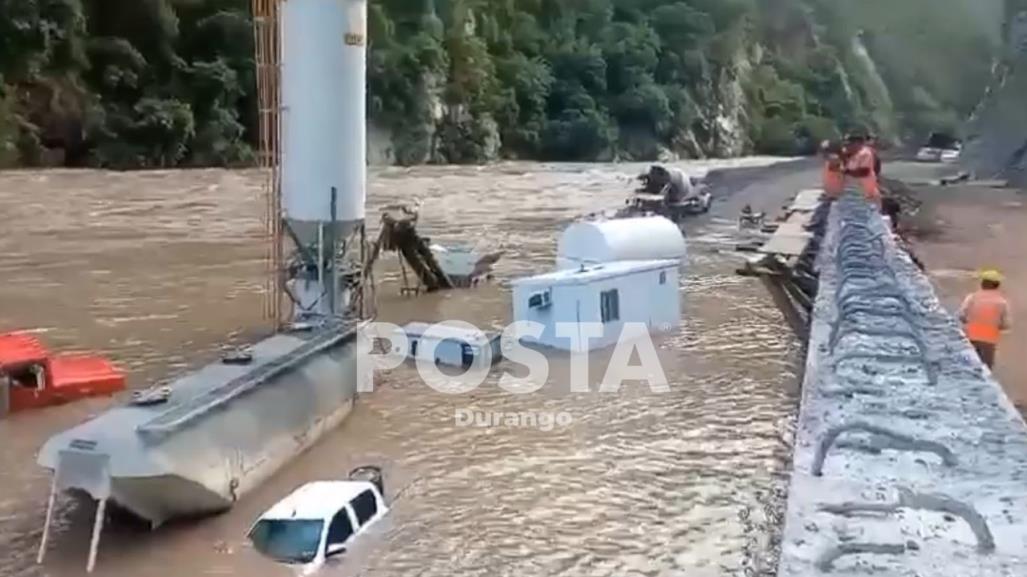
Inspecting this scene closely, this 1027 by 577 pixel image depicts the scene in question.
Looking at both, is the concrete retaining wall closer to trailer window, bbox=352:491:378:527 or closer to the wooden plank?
trailer window, bbox=352:491:378:527

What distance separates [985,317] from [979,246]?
22145 mm

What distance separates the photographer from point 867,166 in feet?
110

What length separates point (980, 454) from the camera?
743cm

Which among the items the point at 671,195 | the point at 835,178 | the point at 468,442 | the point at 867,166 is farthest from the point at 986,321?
the point at 671,195

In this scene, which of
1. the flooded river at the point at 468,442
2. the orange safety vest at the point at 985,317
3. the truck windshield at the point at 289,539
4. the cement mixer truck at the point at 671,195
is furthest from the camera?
the cement mixer truck at the point at 671,195

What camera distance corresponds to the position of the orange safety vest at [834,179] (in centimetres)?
3466

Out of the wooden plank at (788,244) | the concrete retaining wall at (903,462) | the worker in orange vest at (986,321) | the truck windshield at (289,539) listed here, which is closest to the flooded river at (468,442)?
the truck windshield at (289,539)

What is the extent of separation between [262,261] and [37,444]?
15254 millimetres

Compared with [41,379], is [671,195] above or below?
above

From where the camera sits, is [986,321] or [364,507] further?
[986,321]

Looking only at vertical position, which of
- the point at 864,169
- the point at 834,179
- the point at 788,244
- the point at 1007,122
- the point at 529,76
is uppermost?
the point at 529,76

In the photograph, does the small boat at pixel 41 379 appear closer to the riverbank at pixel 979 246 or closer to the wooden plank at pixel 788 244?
the riverbank at pixel 979 246

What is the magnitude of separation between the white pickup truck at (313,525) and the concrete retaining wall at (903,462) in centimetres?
445

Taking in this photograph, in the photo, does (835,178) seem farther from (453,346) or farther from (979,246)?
(453,346)
